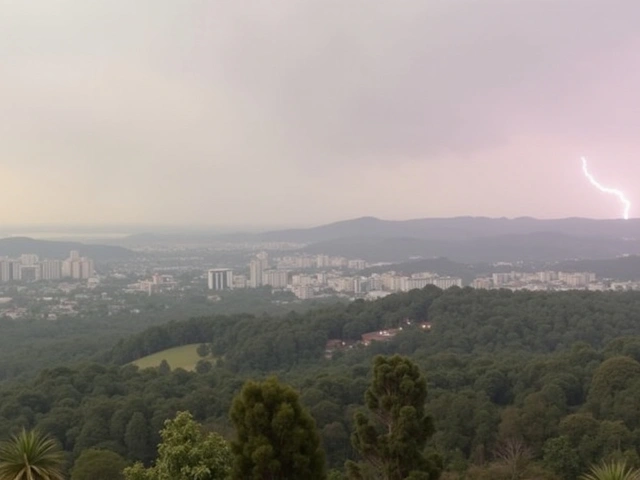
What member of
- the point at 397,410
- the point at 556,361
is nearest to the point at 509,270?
the point at 556,361

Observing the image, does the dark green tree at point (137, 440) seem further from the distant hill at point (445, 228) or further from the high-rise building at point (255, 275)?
the distant hill at point (445, 228)

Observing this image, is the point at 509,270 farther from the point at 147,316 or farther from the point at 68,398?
the point at 68,398

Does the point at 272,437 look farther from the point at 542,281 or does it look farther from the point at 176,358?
the point at 542,281

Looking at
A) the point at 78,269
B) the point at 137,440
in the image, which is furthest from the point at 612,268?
the point at 78,269

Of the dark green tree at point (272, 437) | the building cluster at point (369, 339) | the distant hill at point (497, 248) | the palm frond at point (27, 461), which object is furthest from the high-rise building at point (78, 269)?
the dark green tree at point (272, 437)

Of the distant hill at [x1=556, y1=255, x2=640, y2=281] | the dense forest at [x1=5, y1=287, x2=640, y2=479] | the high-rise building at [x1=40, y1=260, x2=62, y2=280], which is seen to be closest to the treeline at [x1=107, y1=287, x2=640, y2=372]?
the dense forest at [x1=5, y1=287, x2=640, y2=479]

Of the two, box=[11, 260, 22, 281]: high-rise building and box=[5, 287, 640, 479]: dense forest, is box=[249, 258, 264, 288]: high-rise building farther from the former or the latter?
box=[5, 287, 640, 479]: dense forest
